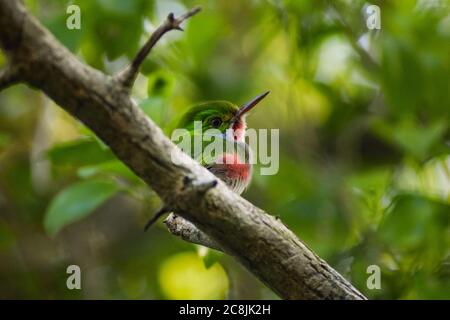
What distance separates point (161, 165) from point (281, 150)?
278 centimetres

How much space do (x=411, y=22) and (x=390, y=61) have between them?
0.99 ft

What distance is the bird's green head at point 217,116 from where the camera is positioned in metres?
2.85

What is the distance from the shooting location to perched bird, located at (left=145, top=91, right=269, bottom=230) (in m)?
2.56

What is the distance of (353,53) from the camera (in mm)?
4246

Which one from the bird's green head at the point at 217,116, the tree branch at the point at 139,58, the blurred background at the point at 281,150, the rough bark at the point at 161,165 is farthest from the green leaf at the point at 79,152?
the tree branch at the point at 139,58

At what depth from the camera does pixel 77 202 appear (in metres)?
3.08

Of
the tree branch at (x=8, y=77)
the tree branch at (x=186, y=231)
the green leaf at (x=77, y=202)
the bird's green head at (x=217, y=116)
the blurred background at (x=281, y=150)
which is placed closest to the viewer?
the tree branch at (x=8, y=77)

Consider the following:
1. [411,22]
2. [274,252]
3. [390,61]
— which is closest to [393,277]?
[390,61]

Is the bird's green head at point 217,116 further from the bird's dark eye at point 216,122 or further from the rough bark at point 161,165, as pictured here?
the rough bark at point 161,165

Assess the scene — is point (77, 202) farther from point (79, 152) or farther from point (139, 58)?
point (139, 58)

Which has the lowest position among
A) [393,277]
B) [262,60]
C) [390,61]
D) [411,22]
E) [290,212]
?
[393,277]

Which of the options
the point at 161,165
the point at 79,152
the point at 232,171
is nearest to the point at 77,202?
the point at 79,152

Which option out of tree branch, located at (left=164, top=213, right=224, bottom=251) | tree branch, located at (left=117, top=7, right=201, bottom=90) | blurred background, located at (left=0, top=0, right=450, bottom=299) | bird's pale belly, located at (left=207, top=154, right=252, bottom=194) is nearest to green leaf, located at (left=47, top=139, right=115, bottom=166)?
blurred background, located at (left=0, top=0, right=450, bottom=299)
